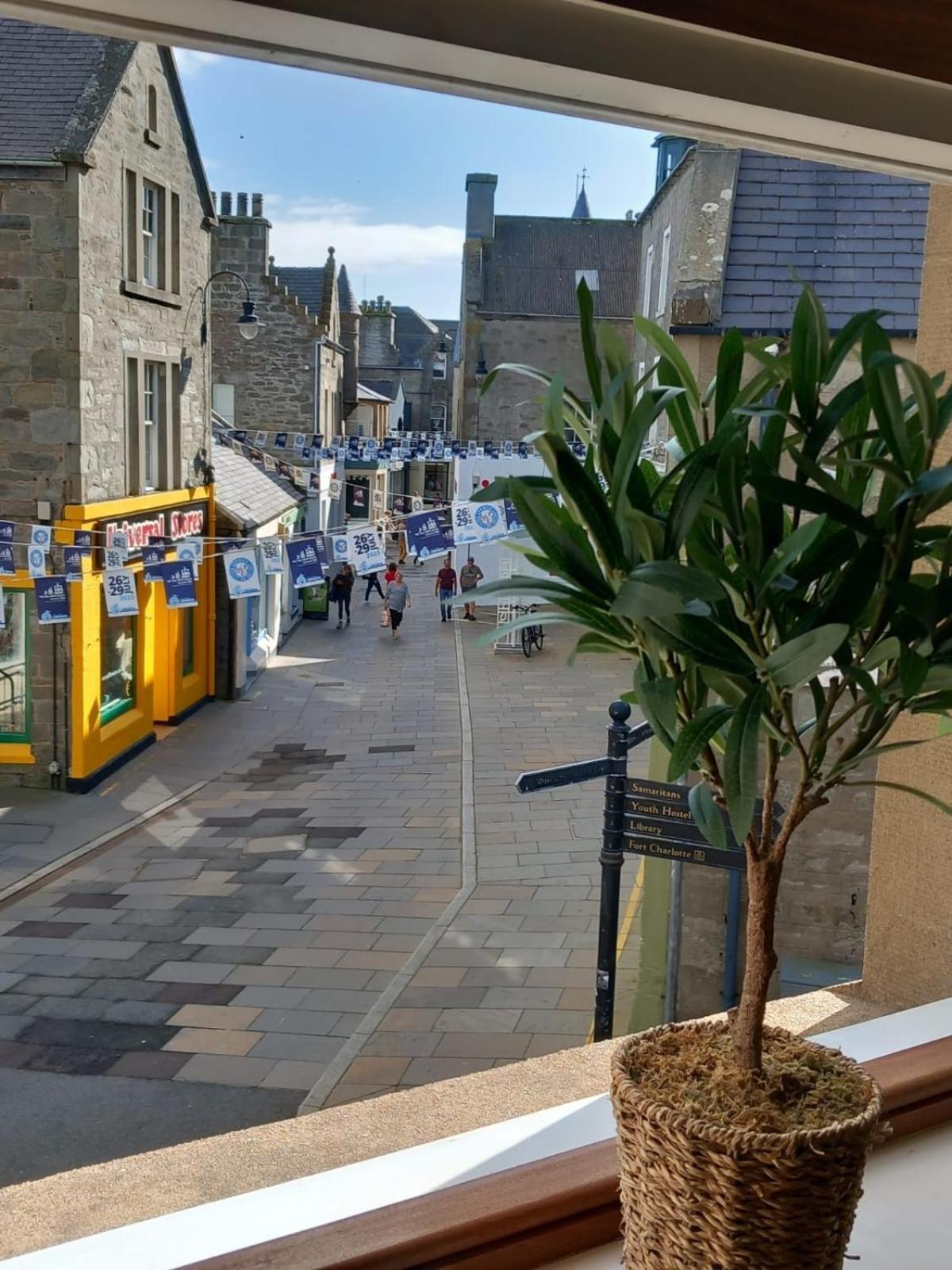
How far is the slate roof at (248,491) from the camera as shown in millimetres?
11109

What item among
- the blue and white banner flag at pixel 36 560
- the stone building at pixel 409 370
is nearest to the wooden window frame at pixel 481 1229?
the blue and white banner flag at pixel 36 560

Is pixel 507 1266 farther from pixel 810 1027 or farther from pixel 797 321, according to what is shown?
pixel 810 1027

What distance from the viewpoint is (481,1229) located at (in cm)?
105

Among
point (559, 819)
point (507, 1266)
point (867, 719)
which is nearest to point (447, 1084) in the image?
point (507, 1266)

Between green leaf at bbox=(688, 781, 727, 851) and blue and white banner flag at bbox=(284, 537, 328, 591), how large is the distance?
6.70 m

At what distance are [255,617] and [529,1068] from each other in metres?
10.6

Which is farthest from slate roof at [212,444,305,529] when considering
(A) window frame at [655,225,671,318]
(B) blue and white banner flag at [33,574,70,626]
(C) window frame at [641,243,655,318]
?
(A) window frame at [655,225,671,318]

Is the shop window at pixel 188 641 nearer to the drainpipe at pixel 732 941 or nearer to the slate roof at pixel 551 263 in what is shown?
the slate roof at pixel 551 263

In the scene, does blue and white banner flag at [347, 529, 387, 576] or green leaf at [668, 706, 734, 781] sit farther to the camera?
blue and white banner flag at [347, 529, 387, 576]

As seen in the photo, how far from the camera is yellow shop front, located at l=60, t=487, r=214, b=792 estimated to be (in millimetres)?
8000

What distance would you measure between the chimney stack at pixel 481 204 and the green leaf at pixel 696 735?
56.9ft

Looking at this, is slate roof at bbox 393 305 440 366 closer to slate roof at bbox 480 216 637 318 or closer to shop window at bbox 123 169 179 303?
slate roof at bbox 480 216 637 318

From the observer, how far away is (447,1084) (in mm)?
1811

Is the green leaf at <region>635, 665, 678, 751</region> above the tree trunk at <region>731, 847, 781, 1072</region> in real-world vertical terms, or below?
above
